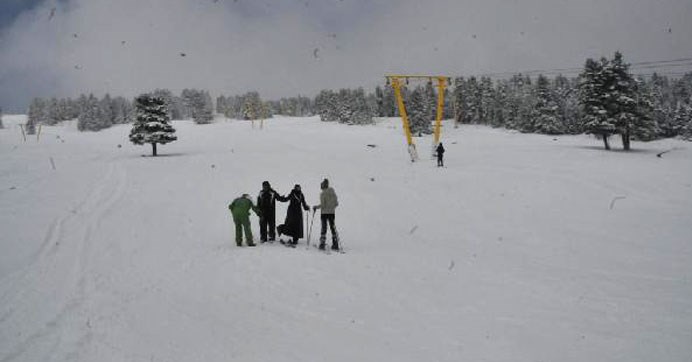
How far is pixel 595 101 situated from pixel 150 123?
45584 millimetres

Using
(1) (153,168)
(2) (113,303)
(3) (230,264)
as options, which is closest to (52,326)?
(2) (113,303)

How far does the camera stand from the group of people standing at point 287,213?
1243 centimetres

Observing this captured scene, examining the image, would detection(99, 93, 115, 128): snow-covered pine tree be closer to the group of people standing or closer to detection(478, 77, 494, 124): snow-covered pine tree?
detection(478, 77, 494, 124): snow-covered pine tree

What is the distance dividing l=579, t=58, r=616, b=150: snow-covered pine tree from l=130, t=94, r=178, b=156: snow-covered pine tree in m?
42.7

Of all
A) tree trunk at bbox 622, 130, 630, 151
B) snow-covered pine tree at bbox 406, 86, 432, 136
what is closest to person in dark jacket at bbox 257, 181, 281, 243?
tree trunk at bbox 622, 130, 630, 151

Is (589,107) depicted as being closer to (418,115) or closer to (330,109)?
(418,115)

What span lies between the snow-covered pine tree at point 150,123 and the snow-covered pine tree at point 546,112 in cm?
6227

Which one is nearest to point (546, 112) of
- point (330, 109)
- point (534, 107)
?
point (534, 107)

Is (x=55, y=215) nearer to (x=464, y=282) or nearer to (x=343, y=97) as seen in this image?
(x=464, y=282)

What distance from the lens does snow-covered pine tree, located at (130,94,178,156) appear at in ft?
141

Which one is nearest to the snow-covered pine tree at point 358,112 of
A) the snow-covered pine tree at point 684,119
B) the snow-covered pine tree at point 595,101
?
the snow-covered pine tree at point 684,119

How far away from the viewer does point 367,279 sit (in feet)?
30.9

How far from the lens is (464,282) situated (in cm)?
945

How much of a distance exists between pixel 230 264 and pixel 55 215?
10.9 metres
